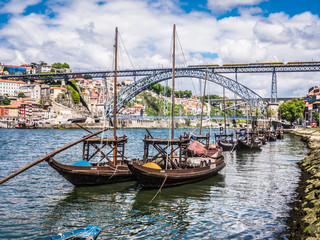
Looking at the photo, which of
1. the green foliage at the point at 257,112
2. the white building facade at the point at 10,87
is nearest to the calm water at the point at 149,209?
the green foliage at the point at 257,112

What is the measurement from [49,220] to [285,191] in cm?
1227

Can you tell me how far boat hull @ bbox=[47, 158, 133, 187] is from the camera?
16719 mm

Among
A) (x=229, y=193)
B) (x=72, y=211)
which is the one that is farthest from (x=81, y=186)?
(x=229, y=193)

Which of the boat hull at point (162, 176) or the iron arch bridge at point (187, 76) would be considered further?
the iron arch bridge at point (187, 76)

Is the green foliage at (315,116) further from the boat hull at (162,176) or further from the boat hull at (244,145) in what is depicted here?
the boat hull at (162,176)

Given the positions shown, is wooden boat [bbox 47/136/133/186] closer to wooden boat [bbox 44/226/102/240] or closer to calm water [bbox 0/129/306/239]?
calm water [bbox 0/129/306/239]

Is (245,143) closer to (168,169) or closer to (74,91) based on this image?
(168,169)

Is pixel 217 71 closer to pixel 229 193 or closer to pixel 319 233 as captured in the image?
pixel 229 193

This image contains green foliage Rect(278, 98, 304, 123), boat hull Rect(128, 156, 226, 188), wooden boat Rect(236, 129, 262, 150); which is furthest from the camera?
green foliage Rect(278, 98, 304, 123)

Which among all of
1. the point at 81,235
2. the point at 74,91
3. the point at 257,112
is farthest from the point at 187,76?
the point at 81,235

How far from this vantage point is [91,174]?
17.3 meters

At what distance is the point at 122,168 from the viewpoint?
18.5 meters

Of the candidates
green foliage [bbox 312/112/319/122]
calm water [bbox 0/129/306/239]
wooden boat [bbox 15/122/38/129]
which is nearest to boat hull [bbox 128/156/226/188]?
calm water [bbox 0/129/306/239]

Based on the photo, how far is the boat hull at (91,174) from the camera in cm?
1672
